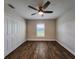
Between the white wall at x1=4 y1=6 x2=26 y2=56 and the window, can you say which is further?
the window

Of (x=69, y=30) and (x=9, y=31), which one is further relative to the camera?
(x=69, y=30)

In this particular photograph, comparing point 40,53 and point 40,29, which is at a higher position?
point 40,29

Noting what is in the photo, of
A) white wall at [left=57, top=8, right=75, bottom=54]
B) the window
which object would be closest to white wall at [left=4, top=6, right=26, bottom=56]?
white wall at [left=57, top=8, right=75, bottom=54]

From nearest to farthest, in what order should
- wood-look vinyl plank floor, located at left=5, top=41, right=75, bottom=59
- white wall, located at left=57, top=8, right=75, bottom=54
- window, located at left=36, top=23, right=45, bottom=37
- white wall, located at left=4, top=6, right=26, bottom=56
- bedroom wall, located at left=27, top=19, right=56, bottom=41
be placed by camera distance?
wood-look vinyl plank floor, located at left=5, top=41, right=75, bottom=59 → white wall, located at left=4, top=6, right=26, bottom=56 → white wall, located at left=57, top=8, right=75, bottom=54 → bedroom wall, located at left=27, top=19, right=56, bottom=41 → window, located at left=36, top=23, right=45, bottom=37

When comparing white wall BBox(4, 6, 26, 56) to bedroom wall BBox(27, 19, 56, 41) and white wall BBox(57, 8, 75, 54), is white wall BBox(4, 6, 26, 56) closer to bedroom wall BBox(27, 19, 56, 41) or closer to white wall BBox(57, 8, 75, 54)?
white wall BBox(57, 8, 75, 54)

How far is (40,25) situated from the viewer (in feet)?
31.2

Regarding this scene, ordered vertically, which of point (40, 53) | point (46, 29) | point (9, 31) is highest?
point (46, 29)

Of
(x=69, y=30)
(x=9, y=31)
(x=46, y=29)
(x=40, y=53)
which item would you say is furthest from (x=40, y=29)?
(x=9, y=31)

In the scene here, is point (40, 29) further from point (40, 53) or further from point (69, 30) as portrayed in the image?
point (40, 53)

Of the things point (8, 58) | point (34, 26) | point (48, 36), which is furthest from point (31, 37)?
point (8, 58)

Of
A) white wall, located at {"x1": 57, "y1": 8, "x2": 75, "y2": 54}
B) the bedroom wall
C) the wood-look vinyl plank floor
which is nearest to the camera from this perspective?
the wood-look vinyl plank floor

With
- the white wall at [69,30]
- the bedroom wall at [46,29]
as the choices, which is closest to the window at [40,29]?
the bedroom wall at [46,29]
